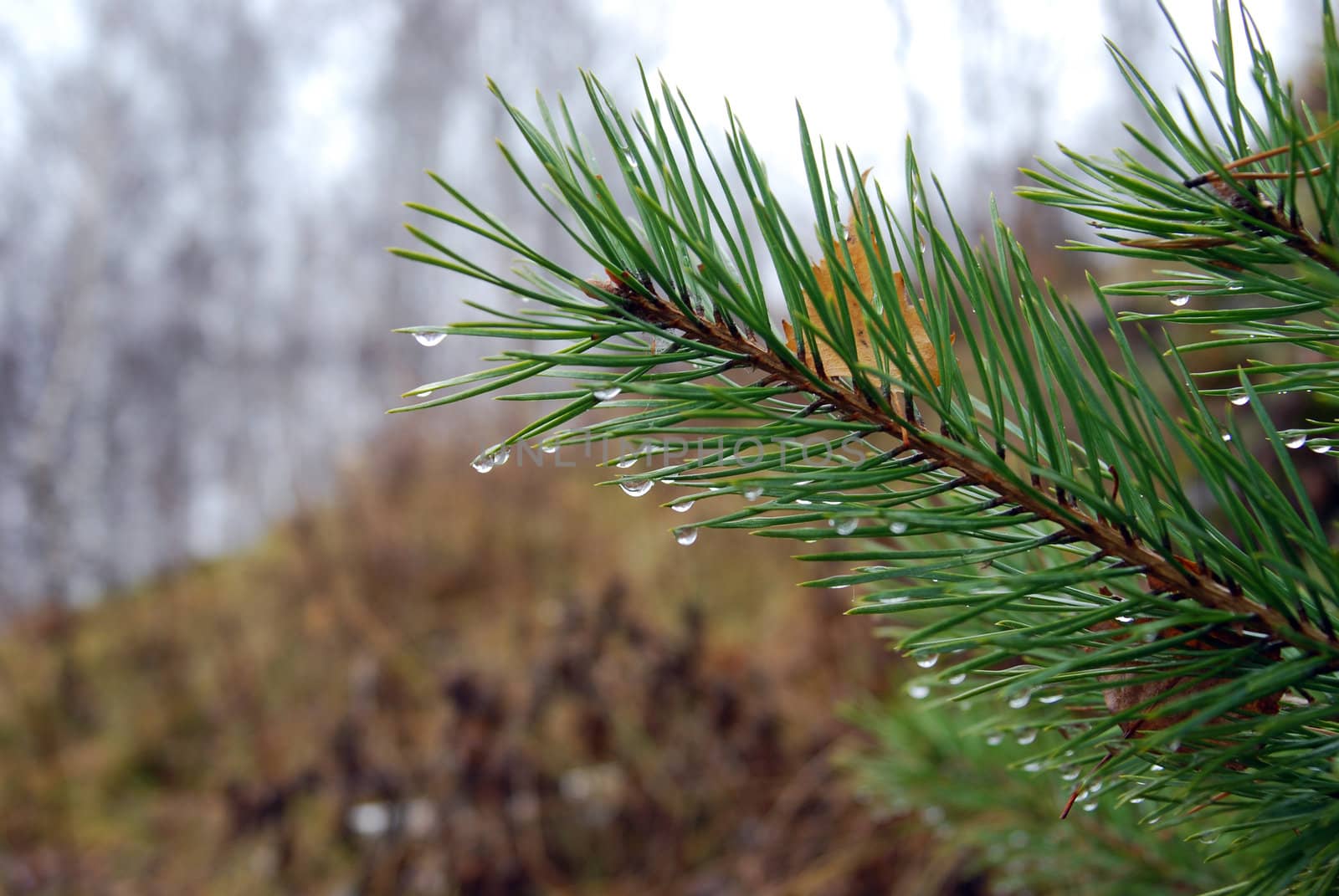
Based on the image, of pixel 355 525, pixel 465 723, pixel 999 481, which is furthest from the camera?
pixel 355 525

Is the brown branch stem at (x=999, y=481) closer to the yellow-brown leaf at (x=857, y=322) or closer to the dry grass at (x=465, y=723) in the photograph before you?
the yellow-brown leaf at (x=857, y=322)

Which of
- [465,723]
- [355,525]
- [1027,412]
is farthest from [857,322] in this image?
[355,525]

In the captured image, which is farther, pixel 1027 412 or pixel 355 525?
pixel 355 525

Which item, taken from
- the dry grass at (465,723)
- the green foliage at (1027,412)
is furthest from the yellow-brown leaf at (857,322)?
the dry grass at (465,723)

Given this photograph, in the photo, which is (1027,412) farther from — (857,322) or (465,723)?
(465,723)

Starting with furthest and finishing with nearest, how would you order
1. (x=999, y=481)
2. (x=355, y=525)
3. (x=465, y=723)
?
(x=355, y=525), (x=465, y=723), (x=999, y=481)

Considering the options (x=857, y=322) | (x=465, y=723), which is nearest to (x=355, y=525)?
(x=465, y=723)

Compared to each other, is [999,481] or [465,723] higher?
[999,481]

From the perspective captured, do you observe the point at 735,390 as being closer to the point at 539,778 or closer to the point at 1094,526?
the point at 1094,526

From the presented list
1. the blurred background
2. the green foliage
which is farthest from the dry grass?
the green foliage
